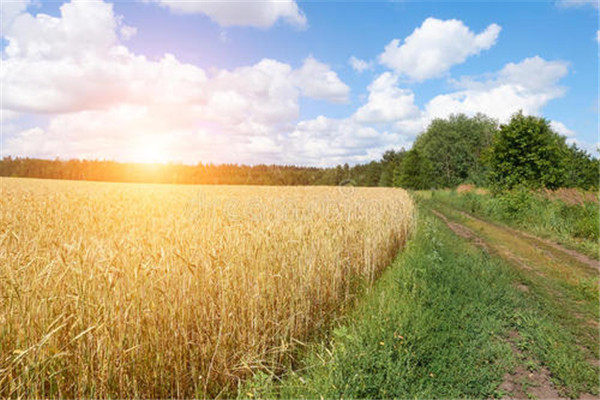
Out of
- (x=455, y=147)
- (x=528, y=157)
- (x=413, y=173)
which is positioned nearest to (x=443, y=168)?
(x=455, y=147)

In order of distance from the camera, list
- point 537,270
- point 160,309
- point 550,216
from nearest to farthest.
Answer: point 160,309, point 537,270, point 550,216

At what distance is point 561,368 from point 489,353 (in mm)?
840

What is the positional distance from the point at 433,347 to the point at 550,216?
1445 cm

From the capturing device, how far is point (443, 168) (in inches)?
2391

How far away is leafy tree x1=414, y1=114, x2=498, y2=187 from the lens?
59375 millimetres

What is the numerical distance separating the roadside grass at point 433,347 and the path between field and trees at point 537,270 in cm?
12

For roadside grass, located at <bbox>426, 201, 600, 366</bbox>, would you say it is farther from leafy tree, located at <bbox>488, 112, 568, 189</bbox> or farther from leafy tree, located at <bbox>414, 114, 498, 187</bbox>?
leafy tree, located at <bbox>414, 114, 498, 187</bbox>

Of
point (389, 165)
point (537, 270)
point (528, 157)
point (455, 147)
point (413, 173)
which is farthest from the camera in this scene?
point (389, 165)

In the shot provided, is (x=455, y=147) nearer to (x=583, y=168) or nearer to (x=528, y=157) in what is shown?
(x=583, y=168)

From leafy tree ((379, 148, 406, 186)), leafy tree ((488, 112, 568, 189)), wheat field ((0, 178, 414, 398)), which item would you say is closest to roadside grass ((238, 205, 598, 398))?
wheat field ((0, 178, 414, 398))

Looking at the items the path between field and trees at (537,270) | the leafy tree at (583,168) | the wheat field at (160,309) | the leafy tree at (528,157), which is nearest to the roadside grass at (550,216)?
the path between field and trees at (537,270)

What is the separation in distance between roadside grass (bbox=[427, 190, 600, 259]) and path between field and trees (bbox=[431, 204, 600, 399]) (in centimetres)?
74

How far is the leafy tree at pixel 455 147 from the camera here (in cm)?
5938

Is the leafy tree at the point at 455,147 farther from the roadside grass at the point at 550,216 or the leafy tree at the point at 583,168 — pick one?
the roadside grass at the point at 550,216
